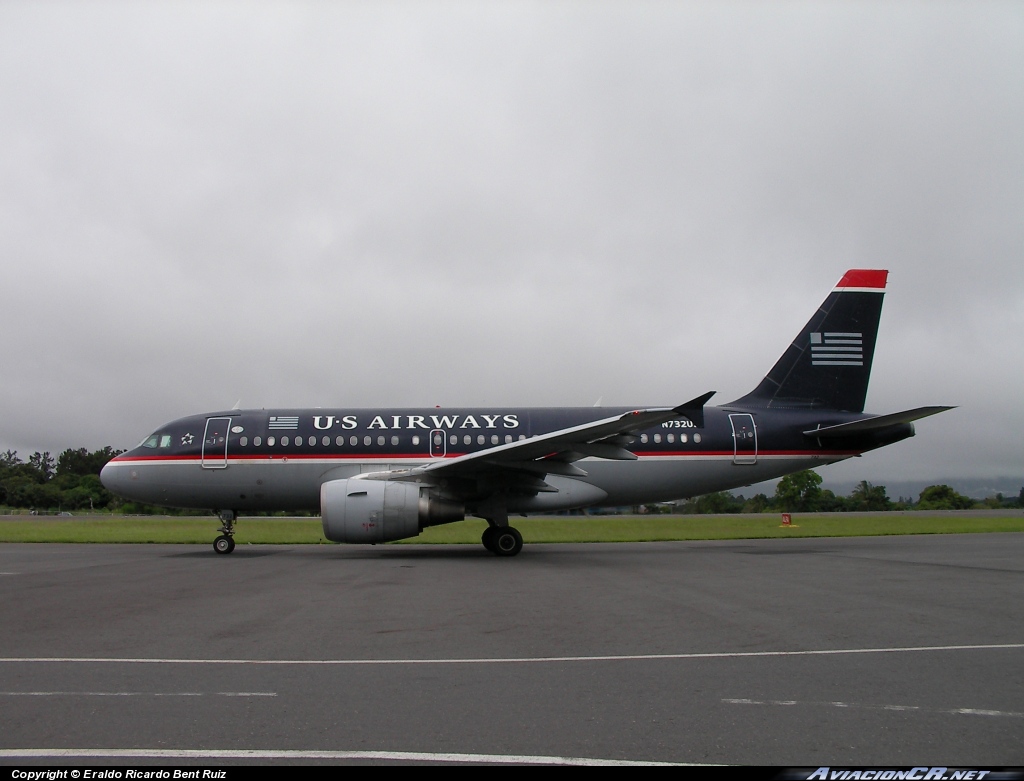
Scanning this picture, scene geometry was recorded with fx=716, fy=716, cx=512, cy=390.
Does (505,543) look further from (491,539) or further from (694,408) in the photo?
(694,408)

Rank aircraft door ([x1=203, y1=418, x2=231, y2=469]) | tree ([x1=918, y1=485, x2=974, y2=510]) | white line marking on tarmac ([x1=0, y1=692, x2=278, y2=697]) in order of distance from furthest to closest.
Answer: tree ([x1=918, y1=485, x2=974, y2=510])
aircraft door ([x1=203, y1=418, x2=231, y2=469])
white line marking on tarmac ([x1=0, y1=692, x2=278, y2=697])

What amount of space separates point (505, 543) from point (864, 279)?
12404 millimetres

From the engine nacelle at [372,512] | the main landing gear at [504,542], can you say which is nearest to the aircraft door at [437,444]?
the main landing gear at [504,542]

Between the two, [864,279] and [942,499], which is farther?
[942,499]

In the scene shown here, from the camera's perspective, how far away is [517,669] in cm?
538

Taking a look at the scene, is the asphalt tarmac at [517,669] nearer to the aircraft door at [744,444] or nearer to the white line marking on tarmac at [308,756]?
the white line marking on tarmac at [308,756]

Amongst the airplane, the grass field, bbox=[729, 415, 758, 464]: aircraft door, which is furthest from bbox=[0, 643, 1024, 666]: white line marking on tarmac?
the grass field

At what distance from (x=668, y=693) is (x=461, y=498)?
1116 cm

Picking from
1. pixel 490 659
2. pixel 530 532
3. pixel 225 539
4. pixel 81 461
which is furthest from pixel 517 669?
pixel 81 461

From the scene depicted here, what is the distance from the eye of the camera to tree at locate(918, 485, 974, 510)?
62.8m

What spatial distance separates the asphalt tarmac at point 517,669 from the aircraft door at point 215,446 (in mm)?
6520

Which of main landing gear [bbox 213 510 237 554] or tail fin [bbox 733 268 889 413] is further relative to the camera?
tail fin [bbox 733 268 889 413]

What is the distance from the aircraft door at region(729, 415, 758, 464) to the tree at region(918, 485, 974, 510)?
5328cm

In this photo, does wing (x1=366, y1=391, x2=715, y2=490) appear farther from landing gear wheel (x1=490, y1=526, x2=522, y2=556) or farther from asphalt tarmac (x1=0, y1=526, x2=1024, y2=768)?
asphalt tarmac (x1=0, y1=526, x2=1024, y2=768)
